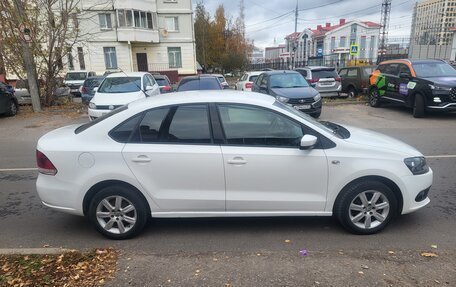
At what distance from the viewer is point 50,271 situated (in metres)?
3.36

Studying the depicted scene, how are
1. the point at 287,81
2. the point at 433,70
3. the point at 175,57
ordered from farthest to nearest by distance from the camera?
1. the point at 175,57
2. the point at 287,81
3. the point at 433,70

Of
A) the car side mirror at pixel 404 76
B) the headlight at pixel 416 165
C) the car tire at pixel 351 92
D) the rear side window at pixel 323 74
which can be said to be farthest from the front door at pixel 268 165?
the car tire at pixel 351 92

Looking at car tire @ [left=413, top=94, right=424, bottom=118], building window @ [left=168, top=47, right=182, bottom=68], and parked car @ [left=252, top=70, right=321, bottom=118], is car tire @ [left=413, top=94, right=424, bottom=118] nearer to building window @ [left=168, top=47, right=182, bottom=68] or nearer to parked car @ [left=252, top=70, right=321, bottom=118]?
parked car @ [left=252, top=70, right=321, bottom=118]

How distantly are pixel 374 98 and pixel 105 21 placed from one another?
92.6ft

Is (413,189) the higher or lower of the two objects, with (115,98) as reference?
lower

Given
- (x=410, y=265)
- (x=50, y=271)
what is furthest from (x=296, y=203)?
(x=50, y=271)

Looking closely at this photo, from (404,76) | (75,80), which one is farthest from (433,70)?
(75,80)

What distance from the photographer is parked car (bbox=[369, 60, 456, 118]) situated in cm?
1101

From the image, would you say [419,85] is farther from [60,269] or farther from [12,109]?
[12,109]

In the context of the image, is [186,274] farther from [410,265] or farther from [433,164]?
[433,164]

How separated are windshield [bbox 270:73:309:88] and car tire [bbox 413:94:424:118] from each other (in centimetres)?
347

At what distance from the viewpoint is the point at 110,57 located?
35.4 meters

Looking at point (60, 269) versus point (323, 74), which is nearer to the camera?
point (60, 269)

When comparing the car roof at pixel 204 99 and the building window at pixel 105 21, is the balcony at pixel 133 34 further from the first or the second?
the car roof at pixel 204 99
